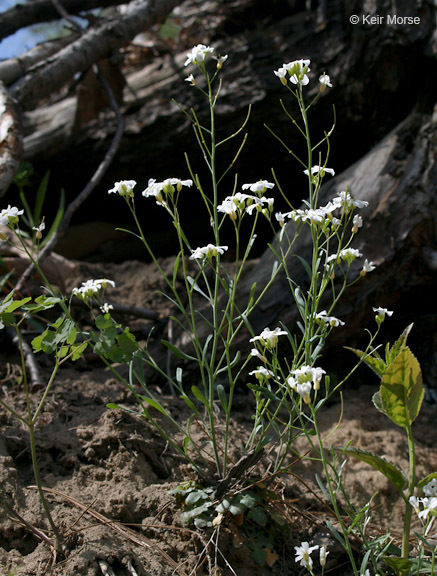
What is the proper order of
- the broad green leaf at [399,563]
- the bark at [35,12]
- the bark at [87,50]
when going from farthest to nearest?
the bark at [35,12], the bark at [87,50], the broad green leaf at [399,563]

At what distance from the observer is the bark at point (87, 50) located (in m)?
2.95

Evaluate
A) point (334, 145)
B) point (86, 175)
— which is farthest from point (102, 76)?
point (334, 145)

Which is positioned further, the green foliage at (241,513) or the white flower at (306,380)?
the green foliage at (241,513)

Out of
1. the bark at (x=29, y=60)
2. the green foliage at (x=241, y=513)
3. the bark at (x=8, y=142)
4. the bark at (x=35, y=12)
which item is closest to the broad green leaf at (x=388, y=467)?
the green foliage at (x=241, y=513)

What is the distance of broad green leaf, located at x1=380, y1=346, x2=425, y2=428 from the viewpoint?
1282 millimetres

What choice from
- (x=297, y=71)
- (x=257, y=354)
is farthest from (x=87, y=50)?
(x=257, y=354)

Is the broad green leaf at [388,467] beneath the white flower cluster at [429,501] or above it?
beneath

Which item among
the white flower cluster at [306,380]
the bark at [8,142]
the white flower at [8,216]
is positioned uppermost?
the white flower at [8,216]

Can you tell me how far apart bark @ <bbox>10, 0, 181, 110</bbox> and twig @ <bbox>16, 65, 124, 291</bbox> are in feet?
0.67

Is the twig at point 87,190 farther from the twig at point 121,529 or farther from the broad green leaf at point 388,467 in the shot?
the broad green leaf at point 388,467

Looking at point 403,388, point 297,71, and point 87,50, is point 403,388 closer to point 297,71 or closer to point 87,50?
point 297,71

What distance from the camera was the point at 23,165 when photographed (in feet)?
9.69

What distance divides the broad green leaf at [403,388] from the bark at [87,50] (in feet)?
8.15

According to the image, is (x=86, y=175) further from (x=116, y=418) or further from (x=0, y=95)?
(x=116, y=418)
